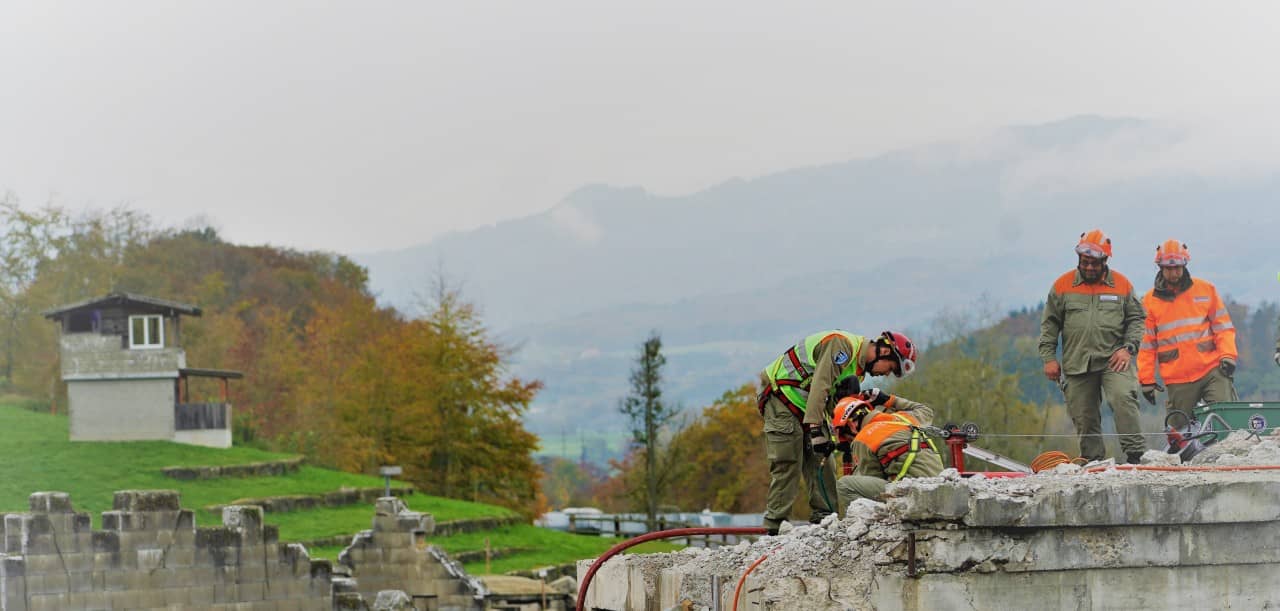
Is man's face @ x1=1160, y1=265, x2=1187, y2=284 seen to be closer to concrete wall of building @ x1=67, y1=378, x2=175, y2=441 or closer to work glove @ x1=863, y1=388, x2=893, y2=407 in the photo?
work glove @ x1=863, y1=388, x2=893, y2=407

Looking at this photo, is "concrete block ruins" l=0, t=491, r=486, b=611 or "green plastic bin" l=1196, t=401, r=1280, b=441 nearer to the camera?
"green plastic bin" l=1196, t=401, r=1280, b=441

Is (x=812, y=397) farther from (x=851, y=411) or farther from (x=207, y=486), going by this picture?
(x=207, y=486)

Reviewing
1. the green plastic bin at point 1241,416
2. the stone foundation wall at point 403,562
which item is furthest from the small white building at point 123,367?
the green plastic bin at point 1241,416

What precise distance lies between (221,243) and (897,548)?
323ft

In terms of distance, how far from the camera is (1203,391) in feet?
53.1

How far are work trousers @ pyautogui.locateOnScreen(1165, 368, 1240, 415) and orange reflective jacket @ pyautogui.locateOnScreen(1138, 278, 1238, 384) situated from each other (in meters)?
0.07

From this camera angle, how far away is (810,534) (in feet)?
34.8

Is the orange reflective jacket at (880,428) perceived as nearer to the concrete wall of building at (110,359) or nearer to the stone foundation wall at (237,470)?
the stone foundation wall at (237,470)

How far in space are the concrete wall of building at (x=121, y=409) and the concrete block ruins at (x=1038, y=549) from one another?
42.0 m

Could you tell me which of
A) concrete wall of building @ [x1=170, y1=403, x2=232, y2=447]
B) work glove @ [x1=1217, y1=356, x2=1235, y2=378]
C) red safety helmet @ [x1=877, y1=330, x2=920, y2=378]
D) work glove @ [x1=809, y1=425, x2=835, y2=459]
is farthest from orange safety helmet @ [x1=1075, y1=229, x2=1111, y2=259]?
concrete wall of building @ [x1=170, y1=403, x2=232, y2=447]

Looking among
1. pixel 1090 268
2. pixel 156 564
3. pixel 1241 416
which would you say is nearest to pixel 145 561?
pixel 156 564

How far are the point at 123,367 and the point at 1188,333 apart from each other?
3970 cm

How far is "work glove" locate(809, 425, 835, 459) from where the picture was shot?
1264 cm

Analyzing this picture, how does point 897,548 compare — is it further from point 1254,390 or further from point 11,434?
point 11,434
